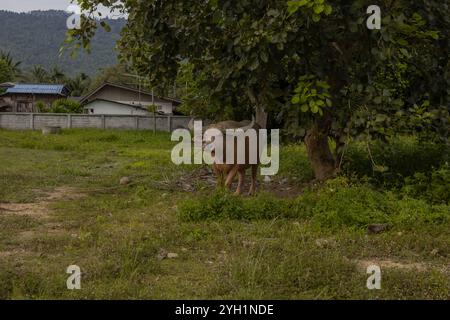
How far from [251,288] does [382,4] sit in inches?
180

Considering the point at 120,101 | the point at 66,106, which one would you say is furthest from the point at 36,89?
the point at 66,106

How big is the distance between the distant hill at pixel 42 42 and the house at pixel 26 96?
6940cm

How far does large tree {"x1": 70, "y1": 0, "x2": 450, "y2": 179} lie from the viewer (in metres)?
6.88

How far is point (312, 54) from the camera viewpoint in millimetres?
7723

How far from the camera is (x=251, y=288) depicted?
410 centimetres

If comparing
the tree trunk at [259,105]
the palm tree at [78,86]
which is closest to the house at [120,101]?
the palm tree at [78,86]

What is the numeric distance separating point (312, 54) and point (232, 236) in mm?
3137

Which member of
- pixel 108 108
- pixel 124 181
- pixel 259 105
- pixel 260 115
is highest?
pixel 108 108

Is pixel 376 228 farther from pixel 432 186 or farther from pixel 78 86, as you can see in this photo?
pixel 78 86

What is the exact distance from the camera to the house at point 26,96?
47125mm

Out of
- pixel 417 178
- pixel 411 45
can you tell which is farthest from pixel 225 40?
pixel 417 178

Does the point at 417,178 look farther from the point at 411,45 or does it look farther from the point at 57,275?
the point at 57,275

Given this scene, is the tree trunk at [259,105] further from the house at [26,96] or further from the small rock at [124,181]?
the house at [26,96]

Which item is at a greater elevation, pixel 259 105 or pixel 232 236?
pixel 259 105
